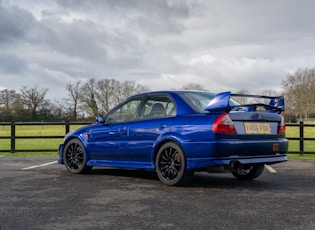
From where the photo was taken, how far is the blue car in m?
5.60

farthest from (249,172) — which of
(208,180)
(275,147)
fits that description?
(275,147)

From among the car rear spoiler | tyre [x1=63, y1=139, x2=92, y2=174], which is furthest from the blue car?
tyre [x1=63, y1=139, x2=92, y2=174]

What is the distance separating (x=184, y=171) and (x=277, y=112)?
1944mm

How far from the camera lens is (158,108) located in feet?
21.2

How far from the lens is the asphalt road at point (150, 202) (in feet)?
12.7

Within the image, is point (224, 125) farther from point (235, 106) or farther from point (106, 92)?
point (106, 92)

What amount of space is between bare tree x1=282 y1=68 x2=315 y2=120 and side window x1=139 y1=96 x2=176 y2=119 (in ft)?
189

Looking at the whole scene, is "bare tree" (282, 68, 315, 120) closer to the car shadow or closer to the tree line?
the tree line

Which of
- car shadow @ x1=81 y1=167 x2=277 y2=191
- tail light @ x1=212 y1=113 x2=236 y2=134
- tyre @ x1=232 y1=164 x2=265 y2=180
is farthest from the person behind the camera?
tyre @ x1=232 y1=164 x2=265 y2=180

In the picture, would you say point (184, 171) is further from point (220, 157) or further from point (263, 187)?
point (263, 187)

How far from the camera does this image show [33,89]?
6303cm

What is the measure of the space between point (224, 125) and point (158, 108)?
133cm

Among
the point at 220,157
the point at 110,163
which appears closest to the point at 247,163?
the point at 220,157

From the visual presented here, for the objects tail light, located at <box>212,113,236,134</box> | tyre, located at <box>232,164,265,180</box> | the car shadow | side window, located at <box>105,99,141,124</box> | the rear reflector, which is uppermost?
side window, located at <box>105,99,141,124</box>
